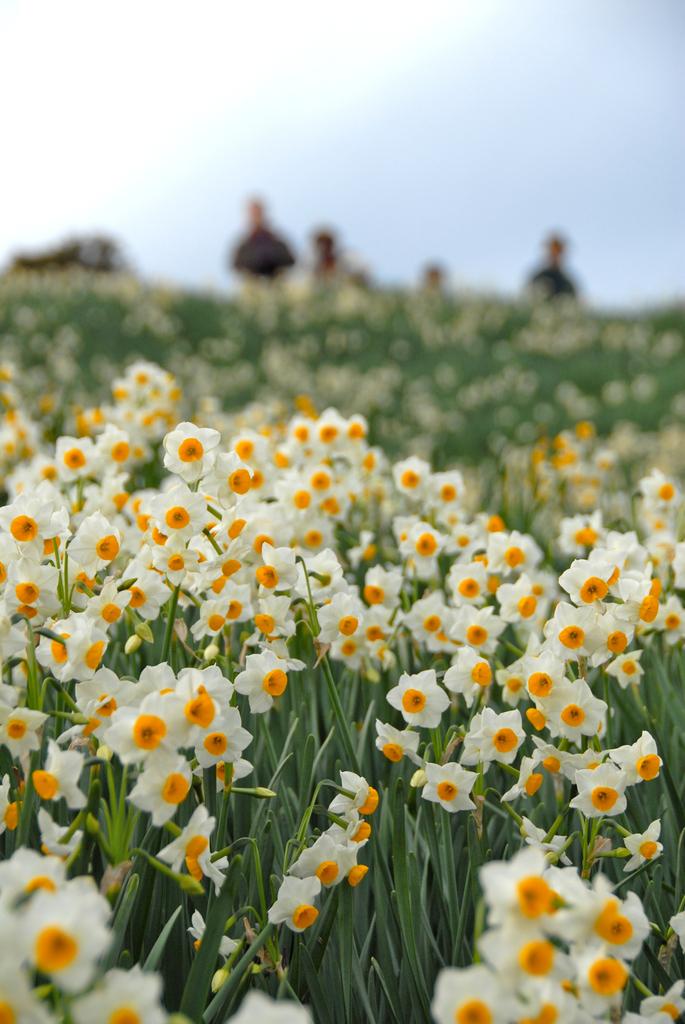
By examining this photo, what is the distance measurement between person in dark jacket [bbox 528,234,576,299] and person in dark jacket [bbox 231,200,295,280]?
505cm

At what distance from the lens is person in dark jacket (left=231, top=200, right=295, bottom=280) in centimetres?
1758

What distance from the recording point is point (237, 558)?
1.93m

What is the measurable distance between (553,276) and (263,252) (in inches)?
232

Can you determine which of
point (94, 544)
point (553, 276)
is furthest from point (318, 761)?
point (553, 276)

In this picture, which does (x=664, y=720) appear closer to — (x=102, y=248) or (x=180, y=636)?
(x=180, y=636)

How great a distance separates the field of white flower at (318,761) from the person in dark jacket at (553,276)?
16.3 meters

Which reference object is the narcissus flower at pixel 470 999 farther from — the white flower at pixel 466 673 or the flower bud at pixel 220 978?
the white flower at pixel 466 673

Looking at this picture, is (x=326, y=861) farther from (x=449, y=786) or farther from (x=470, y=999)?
(x=470, y=999)

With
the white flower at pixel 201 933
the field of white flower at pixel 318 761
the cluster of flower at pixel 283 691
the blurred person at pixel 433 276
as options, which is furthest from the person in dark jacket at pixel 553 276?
the white flower at pixel 201 933

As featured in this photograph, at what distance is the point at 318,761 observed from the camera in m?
2.07

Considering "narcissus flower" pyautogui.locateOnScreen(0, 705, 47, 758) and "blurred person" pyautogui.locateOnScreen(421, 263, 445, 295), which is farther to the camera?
"blurred person" pyautogui.locateOnScreen(421, 263, 445, 295)

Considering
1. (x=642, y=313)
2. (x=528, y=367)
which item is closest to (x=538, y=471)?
(x=528, y=367)

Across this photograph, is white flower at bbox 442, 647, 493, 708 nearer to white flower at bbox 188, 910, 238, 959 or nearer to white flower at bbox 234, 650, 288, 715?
white flower at bbox 234, 650, 288, 715

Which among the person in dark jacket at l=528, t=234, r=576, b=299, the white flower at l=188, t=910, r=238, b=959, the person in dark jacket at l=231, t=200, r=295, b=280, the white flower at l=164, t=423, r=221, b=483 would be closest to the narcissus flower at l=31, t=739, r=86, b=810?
the white flower at l=188, t=910, r=238, b=959
